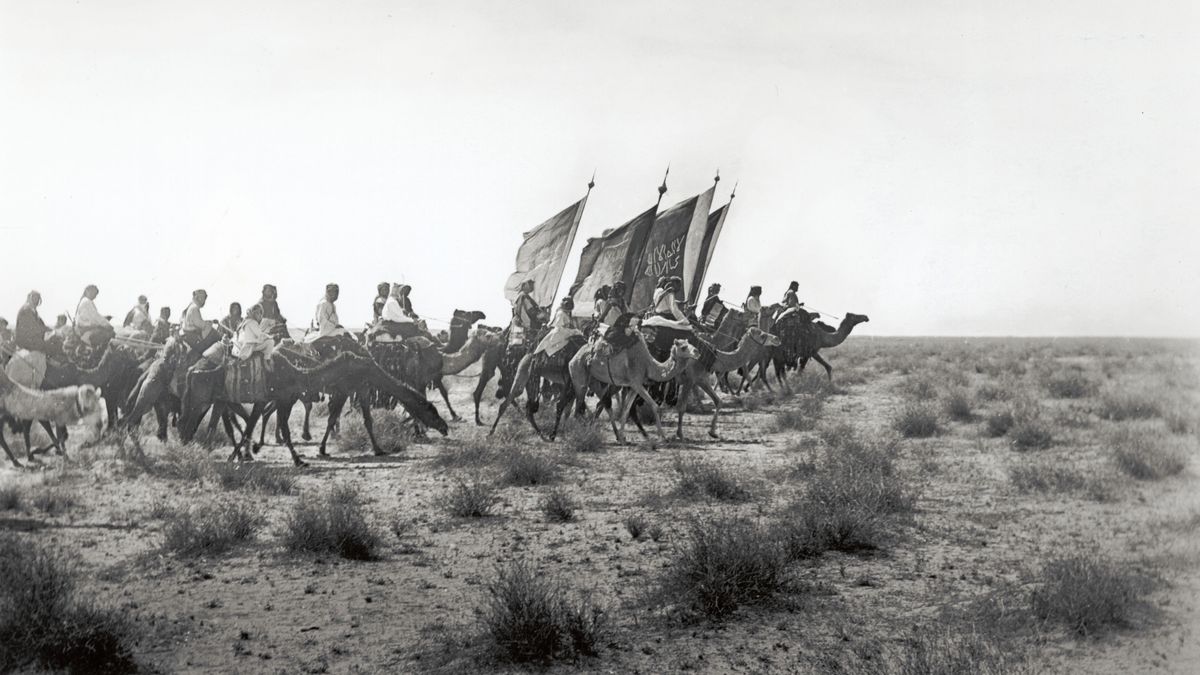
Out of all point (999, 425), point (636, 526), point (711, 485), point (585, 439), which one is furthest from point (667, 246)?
point (636, 526)

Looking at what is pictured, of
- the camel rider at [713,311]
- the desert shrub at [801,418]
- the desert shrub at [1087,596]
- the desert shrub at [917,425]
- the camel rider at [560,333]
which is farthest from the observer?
the camel rider at [713,311]

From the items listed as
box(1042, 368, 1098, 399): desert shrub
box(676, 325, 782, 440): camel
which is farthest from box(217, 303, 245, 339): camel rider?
box(1042, 368, 1098, 399): desert shrub

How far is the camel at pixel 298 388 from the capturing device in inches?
585

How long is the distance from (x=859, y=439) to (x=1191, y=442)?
4904mm

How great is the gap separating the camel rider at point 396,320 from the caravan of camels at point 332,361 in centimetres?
3

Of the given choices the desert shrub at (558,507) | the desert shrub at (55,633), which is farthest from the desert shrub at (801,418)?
the desert shrub at (55,633)

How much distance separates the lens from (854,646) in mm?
6848

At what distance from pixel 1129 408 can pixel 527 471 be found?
1228 centimetres

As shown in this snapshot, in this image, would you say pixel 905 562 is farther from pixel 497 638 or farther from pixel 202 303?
pixel 202 303

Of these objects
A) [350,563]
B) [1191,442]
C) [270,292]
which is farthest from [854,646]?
[270,292]

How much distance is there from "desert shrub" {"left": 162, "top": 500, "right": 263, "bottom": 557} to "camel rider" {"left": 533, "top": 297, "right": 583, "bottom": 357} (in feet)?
25.3

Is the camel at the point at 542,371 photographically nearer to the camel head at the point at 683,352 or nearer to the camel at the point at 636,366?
the camel at the point at 636,366

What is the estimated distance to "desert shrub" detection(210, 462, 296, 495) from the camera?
12398mm

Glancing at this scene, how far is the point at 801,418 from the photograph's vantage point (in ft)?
60.4
